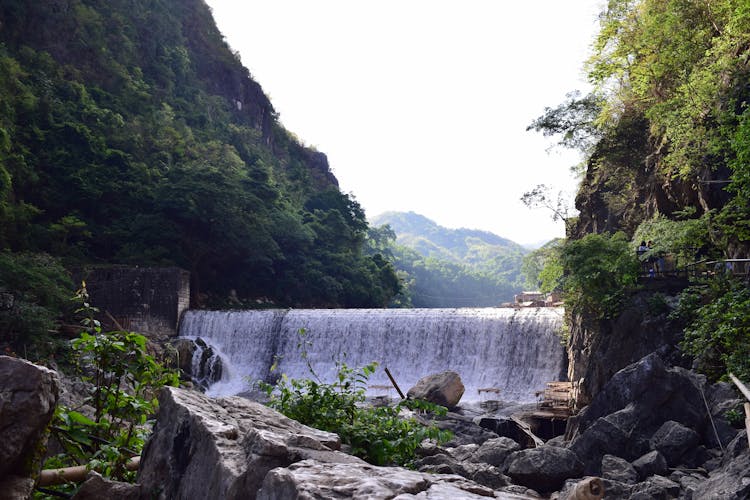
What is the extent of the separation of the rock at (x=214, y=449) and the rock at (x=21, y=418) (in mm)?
459

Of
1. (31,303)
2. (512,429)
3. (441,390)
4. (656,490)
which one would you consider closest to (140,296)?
(31,303)

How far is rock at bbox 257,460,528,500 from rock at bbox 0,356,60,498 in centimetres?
84

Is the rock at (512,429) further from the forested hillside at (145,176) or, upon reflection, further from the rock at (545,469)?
the forested hillside at (145,176)

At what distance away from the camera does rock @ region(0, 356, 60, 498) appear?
6.55 ft

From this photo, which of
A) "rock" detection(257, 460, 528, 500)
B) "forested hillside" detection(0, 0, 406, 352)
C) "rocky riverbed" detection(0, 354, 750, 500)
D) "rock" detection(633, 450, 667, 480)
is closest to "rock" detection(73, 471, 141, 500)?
"rocky riverbed" detection(0, 354, 750, 500)

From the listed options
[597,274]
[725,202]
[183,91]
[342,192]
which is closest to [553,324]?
[597,274]

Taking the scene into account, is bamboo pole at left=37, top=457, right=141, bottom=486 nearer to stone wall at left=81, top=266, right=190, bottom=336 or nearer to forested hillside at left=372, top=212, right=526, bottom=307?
stone wall at left=81, top=266, right=190, bottom=336

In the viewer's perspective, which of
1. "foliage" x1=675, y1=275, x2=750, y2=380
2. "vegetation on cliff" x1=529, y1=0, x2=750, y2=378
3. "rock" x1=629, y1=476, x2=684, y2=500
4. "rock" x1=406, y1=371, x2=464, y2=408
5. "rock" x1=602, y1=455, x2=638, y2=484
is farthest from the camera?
"rock" x1=406, y1=371, x2=464, y2=408

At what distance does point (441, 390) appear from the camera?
1423 centimetres

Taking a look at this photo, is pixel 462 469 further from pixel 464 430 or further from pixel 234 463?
pixel 464 430

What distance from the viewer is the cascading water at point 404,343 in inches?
655

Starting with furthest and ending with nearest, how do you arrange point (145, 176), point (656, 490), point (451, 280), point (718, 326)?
point (451, 280) → point (145, 176) → point (718, 326) → point (656, 490)

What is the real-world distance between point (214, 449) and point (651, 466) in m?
7.19

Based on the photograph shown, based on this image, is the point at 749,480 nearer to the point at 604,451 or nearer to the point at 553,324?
the point at 604,451
